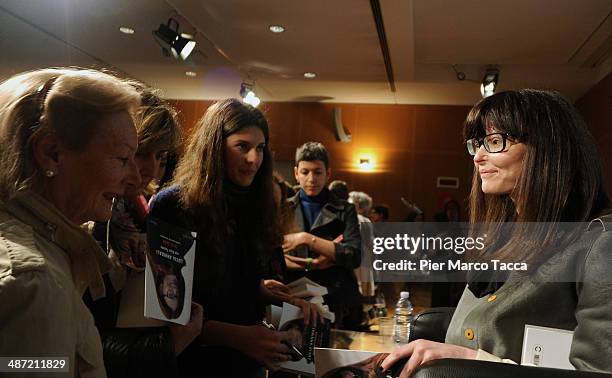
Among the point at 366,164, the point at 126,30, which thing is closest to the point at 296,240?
the point at 126,30

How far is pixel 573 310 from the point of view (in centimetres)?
93

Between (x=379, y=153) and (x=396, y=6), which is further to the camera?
(x=379, y=153)

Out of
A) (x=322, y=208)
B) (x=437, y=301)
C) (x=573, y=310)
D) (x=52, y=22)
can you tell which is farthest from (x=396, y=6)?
(x=573, y=310)

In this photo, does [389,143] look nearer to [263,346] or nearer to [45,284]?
[263,346]

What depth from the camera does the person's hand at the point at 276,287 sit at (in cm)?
150

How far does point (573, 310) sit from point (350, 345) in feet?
1.80

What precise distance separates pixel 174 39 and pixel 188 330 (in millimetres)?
3641

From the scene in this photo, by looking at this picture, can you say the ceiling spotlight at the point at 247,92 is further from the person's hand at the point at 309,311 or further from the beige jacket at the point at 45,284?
the beige jacket at the point at 45,284

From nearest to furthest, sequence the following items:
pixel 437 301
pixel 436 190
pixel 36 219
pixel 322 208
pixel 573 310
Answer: pixel 36 219, pixel 573 310, pixel 437 301, pixel 322 208, pixel 436 190

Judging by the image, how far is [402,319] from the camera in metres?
1.57

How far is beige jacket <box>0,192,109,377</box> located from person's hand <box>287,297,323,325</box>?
0.67 metres

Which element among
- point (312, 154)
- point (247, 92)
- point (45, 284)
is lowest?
point (45, 284)

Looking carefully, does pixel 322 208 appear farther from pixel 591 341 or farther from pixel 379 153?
pixel 379 153

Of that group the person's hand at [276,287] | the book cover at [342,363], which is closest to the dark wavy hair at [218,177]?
the person's hand at [276,287]
